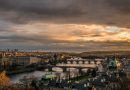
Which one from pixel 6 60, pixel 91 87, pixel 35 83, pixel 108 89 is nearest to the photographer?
pixel 91 87

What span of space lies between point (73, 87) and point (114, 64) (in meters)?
38.2

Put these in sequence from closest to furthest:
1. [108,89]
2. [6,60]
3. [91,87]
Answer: [91,87]
[108,89]
[6,60]

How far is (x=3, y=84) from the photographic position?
39.7 meters

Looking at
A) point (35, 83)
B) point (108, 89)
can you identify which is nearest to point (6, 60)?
point (35, 83)

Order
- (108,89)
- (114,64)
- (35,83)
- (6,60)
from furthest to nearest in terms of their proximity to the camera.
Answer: (6,60) < (114,64) < (35,83) < (108,89)

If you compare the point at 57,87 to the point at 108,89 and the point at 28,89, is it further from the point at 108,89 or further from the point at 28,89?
the point at 108,89

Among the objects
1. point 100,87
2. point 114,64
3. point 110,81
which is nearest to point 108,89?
point 100,87

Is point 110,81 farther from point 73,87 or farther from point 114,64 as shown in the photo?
point 114,64

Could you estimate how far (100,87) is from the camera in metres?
40.3

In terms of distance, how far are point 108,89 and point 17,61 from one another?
270 ft

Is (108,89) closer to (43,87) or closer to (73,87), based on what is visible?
(73,87)

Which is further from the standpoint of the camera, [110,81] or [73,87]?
[110,81]

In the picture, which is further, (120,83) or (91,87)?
(120,83)

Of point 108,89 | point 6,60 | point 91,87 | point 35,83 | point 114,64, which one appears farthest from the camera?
point 6,60
